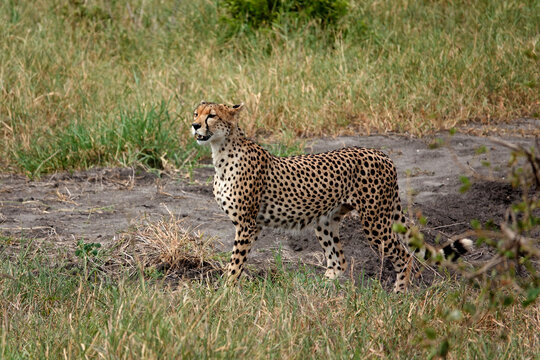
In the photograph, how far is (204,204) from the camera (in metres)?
5.62

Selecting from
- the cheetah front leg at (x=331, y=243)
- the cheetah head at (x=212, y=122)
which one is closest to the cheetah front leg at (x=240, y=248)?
the cheetah head at (x=212, y=122)

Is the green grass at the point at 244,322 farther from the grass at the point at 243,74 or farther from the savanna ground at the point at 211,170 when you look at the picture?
the grass at the point at 243,74

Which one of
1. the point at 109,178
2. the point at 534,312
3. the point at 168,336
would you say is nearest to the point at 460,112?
the point at 109,178

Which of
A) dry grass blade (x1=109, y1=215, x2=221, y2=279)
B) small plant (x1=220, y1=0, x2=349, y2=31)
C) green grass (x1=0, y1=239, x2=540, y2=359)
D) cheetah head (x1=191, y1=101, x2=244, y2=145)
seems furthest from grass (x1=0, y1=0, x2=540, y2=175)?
green grass (x1=0, y1=239, x2=540, y2=359)

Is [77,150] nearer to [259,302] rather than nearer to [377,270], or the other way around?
[377,270]

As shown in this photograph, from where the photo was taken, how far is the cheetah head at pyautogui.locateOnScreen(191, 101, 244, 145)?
4.14 m

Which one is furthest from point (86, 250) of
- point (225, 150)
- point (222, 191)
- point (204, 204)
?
point (204, 204)

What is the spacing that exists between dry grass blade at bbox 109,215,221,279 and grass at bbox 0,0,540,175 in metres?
1.54

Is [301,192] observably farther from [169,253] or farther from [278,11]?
[278,11]

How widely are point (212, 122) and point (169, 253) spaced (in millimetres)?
833

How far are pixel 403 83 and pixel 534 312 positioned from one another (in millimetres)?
4161

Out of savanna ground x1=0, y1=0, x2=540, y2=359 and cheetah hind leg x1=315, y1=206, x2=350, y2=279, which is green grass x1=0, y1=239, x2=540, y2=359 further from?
cheetah hind leg x1=315, y1=206, x2=350, y2=279

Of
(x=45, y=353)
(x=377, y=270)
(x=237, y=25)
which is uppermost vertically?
(x=237, y=25)

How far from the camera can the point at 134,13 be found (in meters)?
9.87
